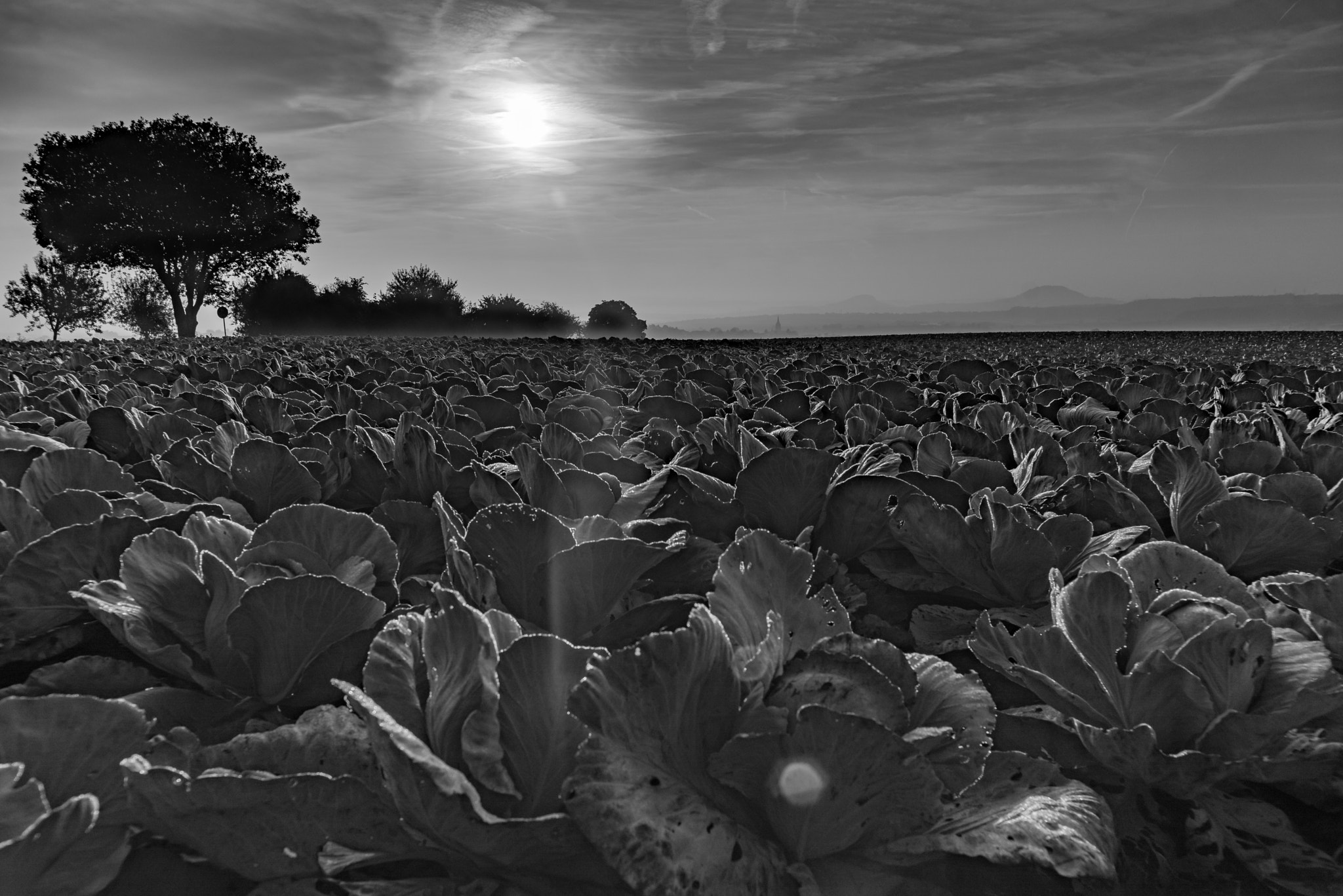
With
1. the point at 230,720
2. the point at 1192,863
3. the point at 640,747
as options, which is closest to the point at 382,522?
the point at 230,720

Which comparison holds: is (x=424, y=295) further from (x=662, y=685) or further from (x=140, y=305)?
(x=662, y=685)

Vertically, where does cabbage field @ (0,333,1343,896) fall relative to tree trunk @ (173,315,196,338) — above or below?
below

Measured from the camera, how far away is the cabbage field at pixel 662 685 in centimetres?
76

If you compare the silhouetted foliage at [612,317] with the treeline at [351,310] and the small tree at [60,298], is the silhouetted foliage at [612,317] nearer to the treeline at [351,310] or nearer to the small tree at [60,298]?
the treeline at [351,310]

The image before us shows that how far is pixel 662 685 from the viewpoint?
781 mm

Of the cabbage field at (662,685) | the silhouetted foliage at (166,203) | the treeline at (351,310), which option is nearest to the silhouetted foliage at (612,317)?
the treeline at (351,310)

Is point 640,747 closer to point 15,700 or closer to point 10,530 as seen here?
point 15,700

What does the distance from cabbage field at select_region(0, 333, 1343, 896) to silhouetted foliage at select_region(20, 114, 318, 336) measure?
59.5 metres

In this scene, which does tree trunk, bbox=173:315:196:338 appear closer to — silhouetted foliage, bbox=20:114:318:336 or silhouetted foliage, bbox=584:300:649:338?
silhouetted foliage, bbox=20:114:318:336

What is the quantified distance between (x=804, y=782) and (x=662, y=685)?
0.52 ft

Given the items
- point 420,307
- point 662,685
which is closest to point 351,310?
point 420,307

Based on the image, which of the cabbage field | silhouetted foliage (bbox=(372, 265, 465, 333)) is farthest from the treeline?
the cabbage field

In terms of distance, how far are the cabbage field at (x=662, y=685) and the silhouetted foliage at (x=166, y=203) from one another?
5954 centimetres

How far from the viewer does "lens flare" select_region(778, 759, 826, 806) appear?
77cm
